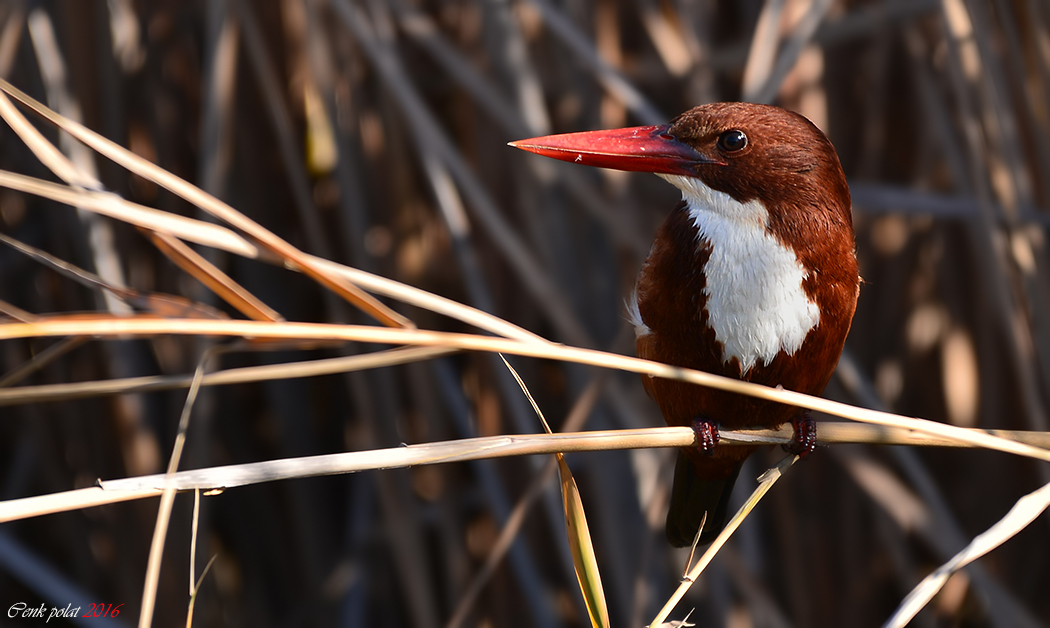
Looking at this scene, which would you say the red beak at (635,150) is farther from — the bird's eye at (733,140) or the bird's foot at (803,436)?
the bird's foot at (803,436)

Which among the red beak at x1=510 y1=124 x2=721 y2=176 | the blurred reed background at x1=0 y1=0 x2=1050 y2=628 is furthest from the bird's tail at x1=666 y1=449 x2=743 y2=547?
the red beak at x1=510 y1=124 x2=721 y2=176

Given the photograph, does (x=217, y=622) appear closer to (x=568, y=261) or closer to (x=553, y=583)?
(x=553, y=583)

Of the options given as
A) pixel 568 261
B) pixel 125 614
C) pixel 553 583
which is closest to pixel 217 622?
pixel 125 614

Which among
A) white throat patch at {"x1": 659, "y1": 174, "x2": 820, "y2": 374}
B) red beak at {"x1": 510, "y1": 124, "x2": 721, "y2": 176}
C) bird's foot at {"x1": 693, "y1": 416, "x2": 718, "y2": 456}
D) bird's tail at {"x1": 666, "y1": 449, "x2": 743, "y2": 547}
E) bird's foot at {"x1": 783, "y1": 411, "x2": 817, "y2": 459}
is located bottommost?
bird's tail at {"x1": 666, "y1": 449, "x2": 743, "y2": 547}

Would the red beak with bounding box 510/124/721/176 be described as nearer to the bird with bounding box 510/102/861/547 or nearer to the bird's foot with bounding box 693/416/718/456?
the bird with bounding box 510/102/861/547

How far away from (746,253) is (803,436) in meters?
0.29

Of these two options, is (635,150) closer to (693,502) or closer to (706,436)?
(706,436)

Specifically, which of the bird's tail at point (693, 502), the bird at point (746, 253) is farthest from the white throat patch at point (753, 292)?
the bird's tail at point (693, 502)

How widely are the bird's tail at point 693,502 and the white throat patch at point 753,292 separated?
31 cm

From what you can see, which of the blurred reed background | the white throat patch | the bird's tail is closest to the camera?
the white throat patch

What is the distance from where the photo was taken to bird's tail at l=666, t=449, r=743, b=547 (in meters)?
1.51

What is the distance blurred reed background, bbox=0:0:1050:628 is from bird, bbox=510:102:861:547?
35 cm

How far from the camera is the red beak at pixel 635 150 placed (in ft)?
4.05

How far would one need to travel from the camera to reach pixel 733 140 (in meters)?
1.26
